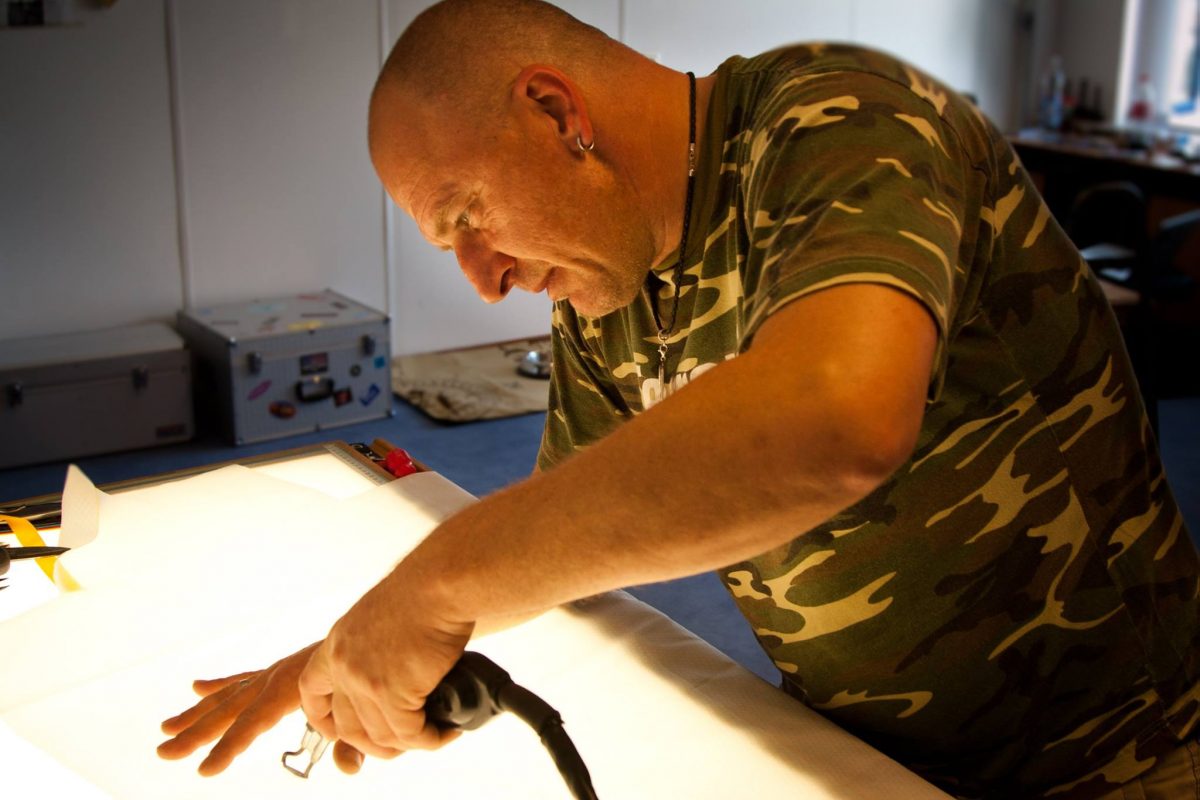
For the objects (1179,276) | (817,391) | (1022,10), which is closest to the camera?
(817,391)

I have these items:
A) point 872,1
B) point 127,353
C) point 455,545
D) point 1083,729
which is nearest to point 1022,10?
point 872,1

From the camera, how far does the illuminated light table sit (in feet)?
3.10

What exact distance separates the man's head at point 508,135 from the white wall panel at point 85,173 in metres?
3.24

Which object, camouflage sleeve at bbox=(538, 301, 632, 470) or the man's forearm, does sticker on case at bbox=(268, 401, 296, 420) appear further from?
the man's forearm

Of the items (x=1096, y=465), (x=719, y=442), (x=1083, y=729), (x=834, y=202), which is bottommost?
(x=1083, y=729)

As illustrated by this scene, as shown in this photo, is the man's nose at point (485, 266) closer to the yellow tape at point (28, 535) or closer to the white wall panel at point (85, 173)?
the yellow tape at point (28, 535)

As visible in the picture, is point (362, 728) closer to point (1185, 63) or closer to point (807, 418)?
point (807, 418)

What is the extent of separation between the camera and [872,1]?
16.7ft

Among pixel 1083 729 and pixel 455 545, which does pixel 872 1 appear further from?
pixel 455 545

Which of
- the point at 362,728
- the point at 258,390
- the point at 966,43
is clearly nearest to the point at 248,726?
the point at 362,728

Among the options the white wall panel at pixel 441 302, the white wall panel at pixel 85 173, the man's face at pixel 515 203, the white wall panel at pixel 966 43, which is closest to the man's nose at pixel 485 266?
the man's face at pixel 515 203

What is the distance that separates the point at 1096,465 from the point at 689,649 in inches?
15.2

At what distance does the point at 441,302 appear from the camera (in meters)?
4.70

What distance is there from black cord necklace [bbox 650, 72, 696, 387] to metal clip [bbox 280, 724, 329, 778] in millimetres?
422
